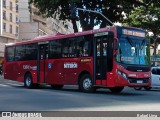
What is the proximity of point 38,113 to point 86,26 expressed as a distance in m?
23.6

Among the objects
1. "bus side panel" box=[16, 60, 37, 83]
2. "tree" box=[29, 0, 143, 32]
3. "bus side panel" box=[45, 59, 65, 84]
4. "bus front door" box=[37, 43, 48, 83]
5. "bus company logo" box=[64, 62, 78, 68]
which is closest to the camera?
"bus company logo" box=[64, 62, 78, 68]

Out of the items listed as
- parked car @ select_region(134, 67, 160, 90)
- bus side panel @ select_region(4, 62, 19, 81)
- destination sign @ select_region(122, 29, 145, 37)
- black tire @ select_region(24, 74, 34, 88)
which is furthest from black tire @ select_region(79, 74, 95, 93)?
bus side panel @ select_region(4, 62, 19, 81)

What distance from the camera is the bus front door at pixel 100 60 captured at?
1817cm

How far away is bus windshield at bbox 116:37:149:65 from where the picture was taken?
17839 mm

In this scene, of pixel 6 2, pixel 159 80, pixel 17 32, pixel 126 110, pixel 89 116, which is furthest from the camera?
pixel 17 32

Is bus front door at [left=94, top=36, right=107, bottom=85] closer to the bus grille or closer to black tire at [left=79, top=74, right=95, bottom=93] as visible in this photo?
black tire at [left=79, top=74, right=95, bottom=93]

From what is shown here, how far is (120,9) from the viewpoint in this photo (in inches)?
1374

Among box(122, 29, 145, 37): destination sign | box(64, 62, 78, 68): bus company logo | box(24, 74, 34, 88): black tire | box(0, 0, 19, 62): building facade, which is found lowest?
box(24, 74, 34, 88): black tire

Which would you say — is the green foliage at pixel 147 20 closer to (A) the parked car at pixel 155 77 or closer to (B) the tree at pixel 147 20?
(B) the tree at pixel 147 20

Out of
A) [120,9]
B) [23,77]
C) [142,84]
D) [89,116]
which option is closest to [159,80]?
[142,84]

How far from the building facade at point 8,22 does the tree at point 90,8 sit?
36.8m

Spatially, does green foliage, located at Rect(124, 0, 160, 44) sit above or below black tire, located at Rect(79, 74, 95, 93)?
above

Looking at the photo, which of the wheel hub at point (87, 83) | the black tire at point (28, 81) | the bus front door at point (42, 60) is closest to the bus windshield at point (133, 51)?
the wheel hub at point (87, 83)

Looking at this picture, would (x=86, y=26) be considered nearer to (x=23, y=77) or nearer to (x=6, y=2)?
(x=23, y=77)
